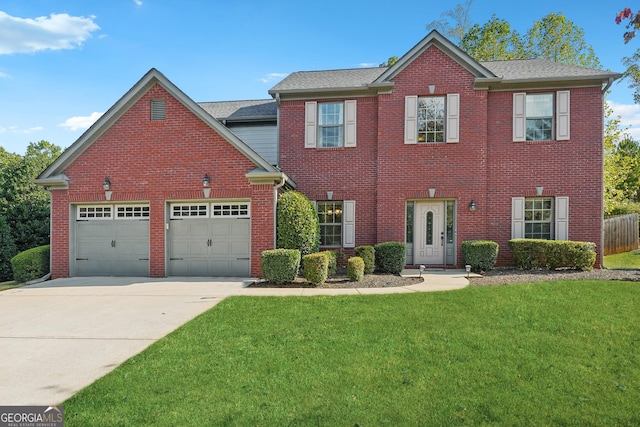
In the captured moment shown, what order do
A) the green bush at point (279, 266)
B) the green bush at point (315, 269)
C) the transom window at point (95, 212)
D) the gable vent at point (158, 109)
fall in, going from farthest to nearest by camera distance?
the transom window at point (95, 212) → the gable vent at point (158, 109) → the green bush at point (279, 266) → the green bush at point (315, 269)

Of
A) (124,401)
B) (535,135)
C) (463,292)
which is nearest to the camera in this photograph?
(124,401)

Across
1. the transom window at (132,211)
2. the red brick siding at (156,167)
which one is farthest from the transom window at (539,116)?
the transom window at (132,211)

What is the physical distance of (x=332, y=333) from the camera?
17.1ft

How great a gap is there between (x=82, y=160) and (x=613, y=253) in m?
23.2

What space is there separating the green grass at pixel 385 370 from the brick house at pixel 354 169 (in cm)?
521

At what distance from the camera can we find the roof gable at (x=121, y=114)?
34.7 ft

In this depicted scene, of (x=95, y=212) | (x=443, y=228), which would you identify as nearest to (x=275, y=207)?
(x=443, y=228)

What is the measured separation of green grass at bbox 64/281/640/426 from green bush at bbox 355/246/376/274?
14.1ft

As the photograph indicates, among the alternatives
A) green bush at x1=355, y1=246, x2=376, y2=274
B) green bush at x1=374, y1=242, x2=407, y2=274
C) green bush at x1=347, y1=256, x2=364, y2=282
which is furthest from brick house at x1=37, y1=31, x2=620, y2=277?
green bush at x1=347, y1=256, x2=364, y2=282

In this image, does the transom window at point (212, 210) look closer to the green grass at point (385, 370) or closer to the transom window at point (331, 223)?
the transom window at point (331, 223)

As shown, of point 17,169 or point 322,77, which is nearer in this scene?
point 322,77

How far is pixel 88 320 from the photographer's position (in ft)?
20.4

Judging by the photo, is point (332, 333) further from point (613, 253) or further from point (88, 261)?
point (613, 253)

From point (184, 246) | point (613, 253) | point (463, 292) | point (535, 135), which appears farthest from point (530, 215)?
point (184, 246)
